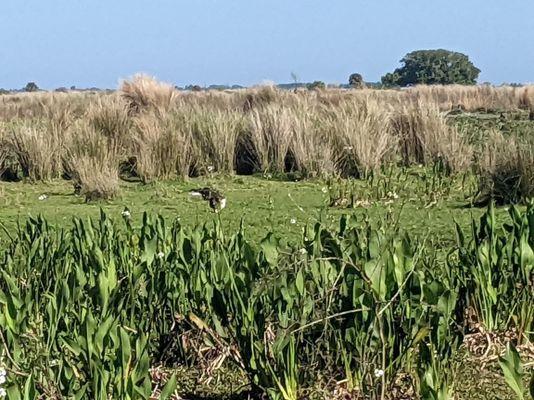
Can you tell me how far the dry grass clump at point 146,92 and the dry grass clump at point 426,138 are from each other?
20.1 ft

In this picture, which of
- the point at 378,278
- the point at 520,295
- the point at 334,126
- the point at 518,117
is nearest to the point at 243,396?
the point at 378,278

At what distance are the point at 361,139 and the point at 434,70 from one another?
58526 millimetres

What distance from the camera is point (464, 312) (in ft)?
14.7

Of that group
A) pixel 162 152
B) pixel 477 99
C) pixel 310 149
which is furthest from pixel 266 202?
pixel 477 99

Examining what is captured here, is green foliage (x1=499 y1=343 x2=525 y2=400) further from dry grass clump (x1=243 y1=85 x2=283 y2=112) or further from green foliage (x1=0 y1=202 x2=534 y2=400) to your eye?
dry grass clump (x1=243 y1=85 x2=283 y2=112)

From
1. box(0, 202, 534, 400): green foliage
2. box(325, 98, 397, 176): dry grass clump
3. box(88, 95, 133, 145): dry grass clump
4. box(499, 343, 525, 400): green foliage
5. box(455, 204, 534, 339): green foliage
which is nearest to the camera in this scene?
box(499, 343, 525, 400): green foliage

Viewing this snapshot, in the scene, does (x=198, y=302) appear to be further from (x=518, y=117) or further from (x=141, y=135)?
(x=518, y=117)

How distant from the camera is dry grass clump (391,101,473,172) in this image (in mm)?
12094

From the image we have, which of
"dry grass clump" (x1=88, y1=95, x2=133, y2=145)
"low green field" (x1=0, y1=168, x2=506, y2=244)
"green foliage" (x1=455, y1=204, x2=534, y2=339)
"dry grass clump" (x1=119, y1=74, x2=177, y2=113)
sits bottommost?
"low green field" (x1=0, y1=168, x2=506, y2=244)

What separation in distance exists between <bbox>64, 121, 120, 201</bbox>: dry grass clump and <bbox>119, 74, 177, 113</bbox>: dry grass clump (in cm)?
517

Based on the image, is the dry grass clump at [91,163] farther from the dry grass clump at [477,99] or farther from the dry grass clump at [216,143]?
the dry grass clump at [477,99]

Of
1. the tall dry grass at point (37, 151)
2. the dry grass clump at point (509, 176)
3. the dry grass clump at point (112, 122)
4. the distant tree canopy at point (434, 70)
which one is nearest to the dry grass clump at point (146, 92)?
the dry grass clump at point (112, 122)

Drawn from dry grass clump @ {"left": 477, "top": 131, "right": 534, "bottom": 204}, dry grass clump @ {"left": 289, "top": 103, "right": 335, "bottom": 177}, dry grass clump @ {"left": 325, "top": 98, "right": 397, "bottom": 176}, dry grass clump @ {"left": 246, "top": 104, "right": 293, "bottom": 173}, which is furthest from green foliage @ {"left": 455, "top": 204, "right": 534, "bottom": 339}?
dry grass clump @ {"left": 246, "top": 104, "right": 293, "bottom": 173}

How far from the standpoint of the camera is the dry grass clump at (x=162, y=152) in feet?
39.5
